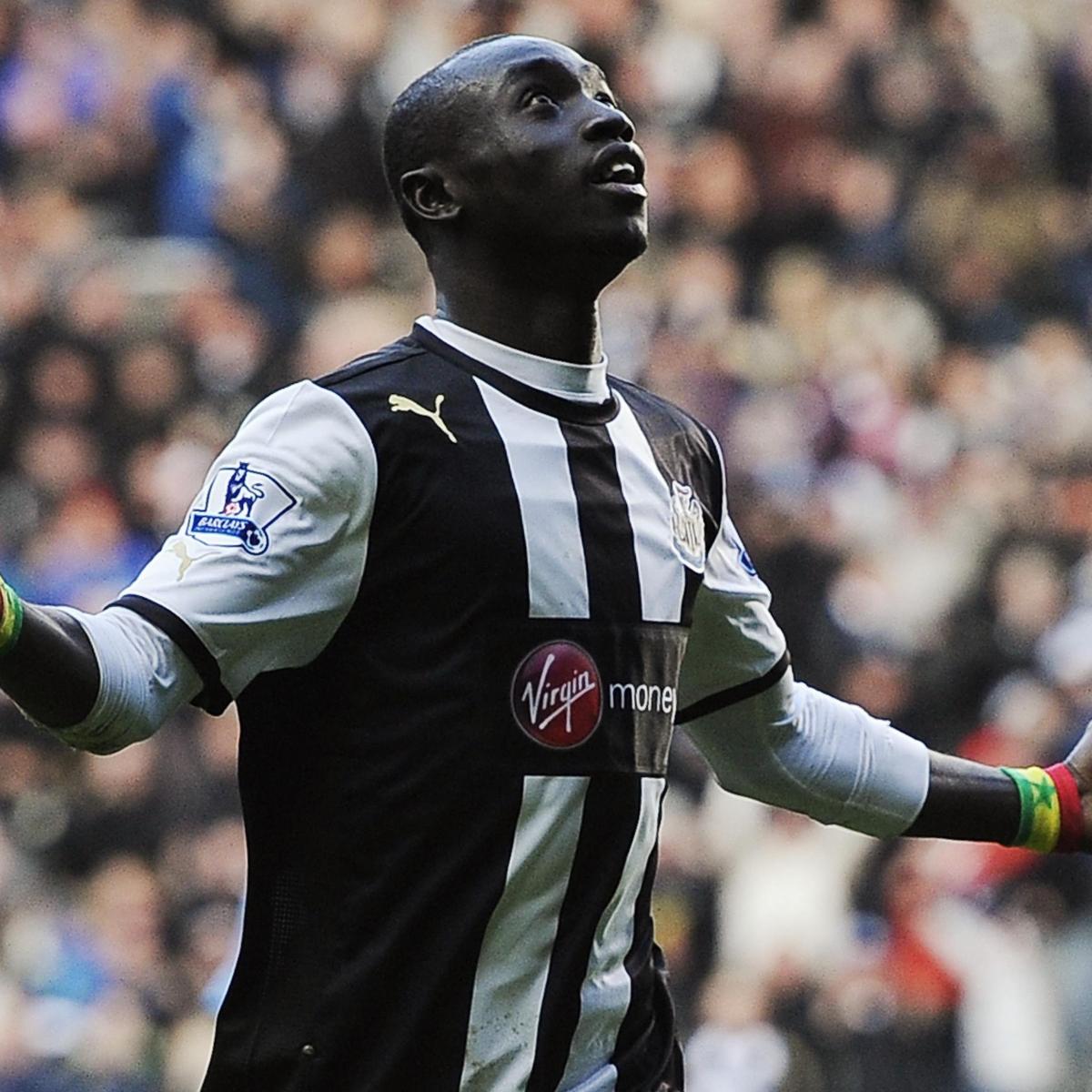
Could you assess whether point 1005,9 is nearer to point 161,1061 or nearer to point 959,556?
point 959,556

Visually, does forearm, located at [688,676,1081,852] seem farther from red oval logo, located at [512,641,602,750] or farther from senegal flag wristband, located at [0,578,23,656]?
senegal flag wristband, located at [0,578,23,656]

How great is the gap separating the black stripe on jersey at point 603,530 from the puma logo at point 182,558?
54 cm

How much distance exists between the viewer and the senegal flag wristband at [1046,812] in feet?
13.5

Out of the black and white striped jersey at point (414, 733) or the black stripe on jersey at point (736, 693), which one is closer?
the black and white striped jersey at point (414, 733)

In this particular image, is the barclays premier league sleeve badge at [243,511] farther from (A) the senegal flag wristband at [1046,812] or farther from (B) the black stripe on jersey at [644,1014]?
(A) the senegal flag wristband at [1046,812]

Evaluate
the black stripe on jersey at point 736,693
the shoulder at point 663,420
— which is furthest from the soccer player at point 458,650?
the black stripe on jersey at point 736,693

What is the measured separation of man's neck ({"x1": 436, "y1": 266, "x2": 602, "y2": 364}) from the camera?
3643 millimetres

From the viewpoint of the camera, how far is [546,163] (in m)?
3.59

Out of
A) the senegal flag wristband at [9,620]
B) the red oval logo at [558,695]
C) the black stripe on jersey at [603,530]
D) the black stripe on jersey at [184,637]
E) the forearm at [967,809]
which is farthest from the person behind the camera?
the forearm at [967,809]

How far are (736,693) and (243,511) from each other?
98 centimetres

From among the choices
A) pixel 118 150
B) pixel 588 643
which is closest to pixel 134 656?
pixel 588 643

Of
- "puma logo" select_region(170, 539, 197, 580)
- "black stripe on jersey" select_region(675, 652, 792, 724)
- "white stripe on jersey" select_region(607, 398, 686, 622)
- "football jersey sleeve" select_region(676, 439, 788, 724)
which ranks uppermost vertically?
"puma logo" select_region(170, 539, 197, 580)

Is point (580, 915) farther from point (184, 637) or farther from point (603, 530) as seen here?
point (184, 637)

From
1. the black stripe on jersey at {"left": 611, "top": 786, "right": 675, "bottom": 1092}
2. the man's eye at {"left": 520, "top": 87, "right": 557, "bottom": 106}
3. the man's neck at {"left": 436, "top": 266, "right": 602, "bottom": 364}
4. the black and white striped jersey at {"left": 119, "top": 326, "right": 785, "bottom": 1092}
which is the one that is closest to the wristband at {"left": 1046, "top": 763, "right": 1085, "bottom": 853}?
the black stripe on jersey at {"left": 611, "top": 786, "right": 675, "bottom": 1092}
